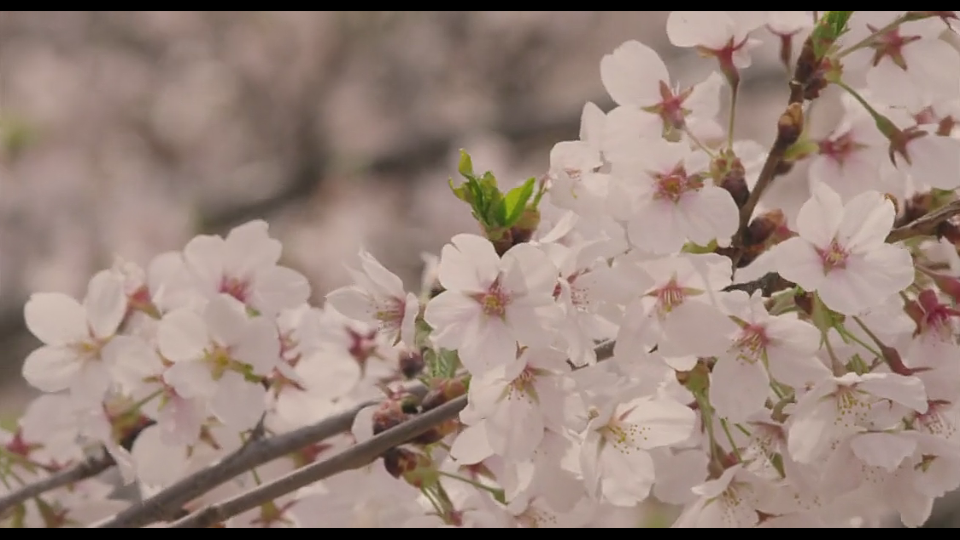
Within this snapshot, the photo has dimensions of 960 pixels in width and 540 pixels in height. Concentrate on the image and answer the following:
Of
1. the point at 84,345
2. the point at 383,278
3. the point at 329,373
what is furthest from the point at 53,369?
the point at 383,278

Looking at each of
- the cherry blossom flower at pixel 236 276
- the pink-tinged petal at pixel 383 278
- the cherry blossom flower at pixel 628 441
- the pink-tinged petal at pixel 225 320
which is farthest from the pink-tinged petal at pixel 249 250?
the cherry blossom flower at pixel 628 441

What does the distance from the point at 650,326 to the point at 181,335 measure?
0.45m

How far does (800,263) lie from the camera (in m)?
0.82

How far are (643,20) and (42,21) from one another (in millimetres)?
3694

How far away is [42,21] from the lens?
5988 mm

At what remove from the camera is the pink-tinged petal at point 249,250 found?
1104 mm

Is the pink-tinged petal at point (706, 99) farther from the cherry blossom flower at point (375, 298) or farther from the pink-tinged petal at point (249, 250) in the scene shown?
the pink-tinged petal at point (249, 250)

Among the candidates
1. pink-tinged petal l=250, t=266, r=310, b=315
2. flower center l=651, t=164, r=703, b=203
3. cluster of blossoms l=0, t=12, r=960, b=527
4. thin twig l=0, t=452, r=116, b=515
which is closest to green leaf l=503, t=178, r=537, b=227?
cluster of blossoms l=0, t=12, r=960, b=527

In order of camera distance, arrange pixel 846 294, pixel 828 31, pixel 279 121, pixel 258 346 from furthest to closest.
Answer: pixel 279 121 → pixel 258 346 → pixel 828 31 → pixel 846 294

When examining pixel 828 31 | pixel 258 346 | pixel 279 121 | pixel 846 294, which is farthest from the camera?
pixel 279 121

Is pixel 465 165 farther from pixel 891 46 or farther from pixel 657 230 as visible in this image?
pixel 891 46

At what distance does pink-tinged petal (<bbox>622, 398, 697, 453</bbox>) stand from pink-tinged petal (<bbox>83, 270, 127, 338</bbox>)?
54 centimetres

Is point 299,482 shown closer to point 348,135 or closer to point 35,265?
point 35,265

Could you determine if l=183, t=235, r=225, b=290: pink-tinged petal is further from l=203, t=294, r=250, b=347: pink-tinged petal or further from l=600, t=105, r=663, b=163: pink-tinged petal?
l=600, t=105, r=663, b=163: pink-tinged petal
